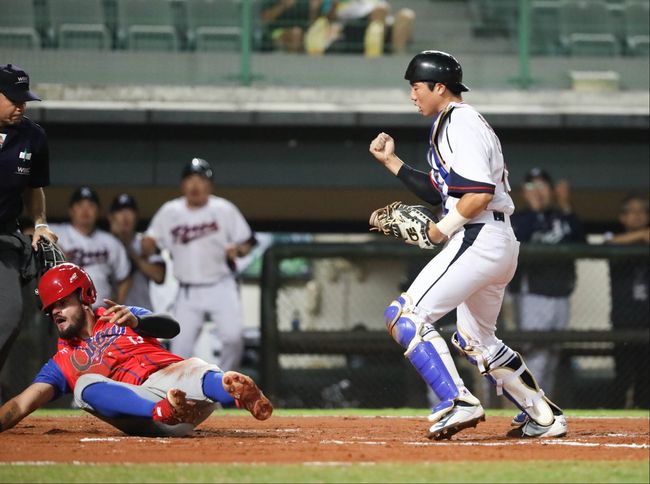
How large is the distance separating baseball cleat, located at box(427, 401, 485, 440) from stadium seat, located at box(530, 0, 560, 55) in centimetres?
695

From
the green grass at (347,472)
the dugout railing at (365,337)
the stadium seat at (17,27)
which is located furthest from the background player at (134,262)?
the green grass at (347,472)

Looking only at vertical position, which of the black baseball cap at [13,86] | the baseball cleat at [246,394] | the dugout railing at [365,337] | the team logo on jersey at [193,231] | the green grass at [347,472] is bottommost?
the dugout railing at [365,337]

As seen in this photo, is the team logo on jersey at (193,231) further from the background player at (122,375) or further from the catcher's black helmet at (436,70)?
the catcher's black helmet at (436,70)

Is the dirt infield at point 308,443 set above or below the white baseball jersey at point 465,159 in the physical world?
below

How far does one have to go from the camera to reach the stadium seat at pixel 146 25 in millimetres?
11578

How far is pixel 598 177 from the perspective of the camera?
12.1m

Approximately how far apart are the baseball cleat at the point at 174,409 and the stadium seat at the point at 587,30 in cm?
750

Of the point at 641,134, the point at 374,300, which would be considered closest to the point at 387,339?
the point at 374,300

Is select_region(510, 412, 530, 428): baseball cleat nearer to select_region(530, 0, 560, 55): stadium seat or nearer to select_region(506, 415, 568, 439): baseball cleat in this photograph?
select_region(506, 415, 568, 439): baseball cleat

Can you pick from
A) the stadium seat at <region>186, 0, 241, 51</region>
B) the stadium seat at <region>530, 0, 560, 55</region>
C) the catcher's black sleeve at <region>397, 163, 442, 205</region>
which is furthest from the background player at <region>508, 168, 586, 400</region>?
the catcher's black sleeve at <region>397, 163, 442, 205</region>

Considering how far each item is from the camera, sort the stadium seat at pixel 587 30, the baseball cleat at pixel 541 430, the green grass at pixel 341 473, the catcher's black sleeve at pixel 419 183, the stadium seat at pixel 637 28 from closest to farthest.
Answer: the green grass at pixel 341 473 < the baseball cleat at pixel 541 430 < the catcher's black sleeve at pixel 419 183 < the stadium seat at pixel 637 28 < the stadium seat at pixel 587 30

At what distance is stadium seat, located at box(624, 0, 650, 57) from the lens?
11.8 metres

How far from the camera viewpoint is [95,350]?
6043 millimetres

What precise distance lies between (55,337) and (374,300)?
2.86 meters
